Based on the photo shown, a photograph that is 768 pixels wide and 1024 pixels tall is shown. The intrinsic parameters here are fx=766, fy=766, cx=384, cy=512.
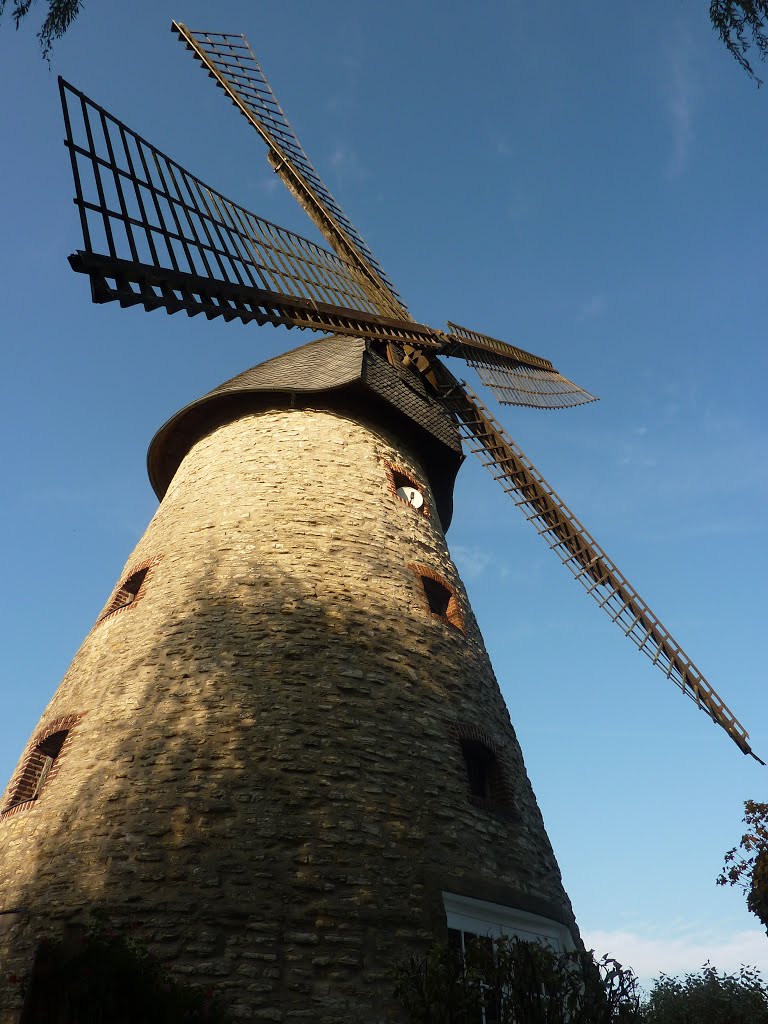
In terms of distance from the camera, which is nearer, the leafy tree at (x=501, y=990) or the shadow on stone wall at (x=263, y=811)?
the leafy tree at (x=501, y=990)

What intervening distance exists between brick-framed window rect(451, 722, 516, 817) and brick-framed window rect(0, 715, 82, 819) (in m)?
3.26

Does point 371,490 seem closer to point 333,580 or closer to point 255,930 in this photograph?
point 333,580

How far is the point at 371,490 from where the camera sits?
8.63m

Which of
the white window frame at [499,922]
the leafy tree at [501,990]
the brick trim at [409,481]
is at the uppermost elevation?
the brick trim at [409,481]

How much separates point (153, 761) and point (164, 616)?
1583 mm

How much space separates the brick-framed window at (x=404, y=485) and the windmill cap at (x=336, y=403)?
86cm

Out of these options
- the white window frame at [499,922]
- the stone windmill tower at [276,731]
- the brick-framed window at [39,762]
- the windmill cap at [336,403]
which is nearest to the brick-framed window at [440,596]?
the stone windmill tower at [276,731]

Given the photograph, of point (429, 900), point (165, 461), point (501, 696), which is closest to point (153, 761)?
point (429, 900)

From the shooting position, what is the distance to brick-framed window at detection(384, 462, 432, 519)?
907 cm

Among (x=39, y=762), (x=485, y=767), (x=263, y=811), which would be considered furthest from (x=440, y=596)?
(x=39, y=762)

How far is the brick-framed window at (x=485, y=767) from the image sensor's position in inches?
263

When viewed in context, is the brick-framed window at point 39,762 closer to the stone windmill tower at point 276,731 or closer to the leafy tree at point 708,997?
the stone windmill tower at point 276,731

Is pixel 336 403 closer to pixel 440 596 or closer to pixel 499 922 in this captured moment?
pixel 440 596

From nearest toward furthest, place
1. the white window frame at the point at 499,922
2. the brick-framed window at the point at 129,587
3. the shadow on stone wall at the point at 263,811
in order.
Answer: the shadow on stone wall at the point at 263,811 → the white window frame at the point at 499,922 → the brick-framed window at the point at 129,587
